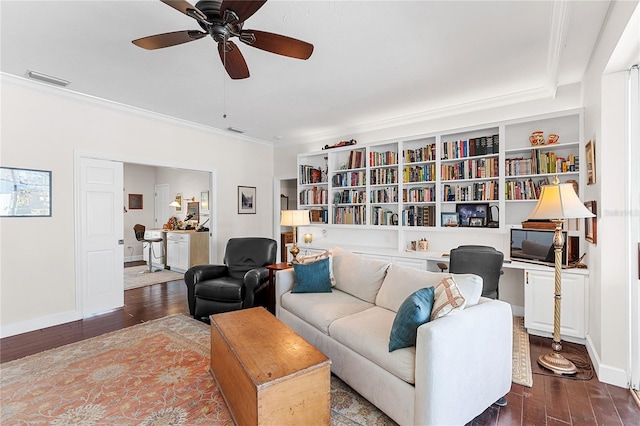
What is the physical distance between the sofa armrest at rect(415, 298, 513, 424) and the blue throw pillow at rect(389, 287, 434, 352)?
0.10m

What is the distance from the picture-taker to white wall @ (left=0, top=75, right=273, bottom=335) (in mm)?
3225

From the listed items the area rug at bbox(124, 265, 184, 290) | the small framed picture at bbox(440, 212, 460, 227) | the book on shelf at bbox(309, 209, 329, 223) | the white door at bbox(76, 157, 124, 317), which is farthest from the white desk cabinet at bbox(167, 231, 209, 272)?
the small framed picture at bbox(440, 212, 460, 227)

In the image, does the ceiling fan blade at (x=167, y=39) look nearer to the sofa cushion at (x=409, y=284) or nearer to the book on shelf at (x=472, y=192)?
the sofa cushion at (x=409, y=284)

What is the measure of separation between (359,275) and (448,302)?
47.3 inches

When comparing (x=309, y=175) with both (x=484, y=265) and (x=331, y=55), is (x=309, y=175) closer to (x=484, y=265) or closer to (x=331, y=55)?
(x=331, y=55)

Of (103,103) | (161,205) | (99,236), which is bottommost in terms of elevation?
(99,236)

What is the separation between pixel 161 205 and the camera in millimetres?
8281

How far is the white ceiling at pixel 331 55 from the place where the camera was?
7.14ft

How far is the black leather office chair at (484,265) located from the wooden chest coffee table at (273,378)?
6.50 ft

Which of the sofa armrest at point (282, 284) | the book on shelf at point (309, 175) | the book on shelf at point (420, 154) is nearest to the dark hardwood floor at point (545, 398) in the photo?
the sofa armrest at point (282, 284)

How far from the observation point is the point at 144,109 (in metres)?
4.24

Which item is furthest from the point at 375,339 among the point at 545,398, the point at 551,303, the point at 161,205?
the point at 161,205

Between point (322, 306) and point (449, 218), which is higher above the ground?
point (449, 218)

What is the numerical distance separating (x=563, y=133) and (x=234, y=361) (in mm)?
4097
